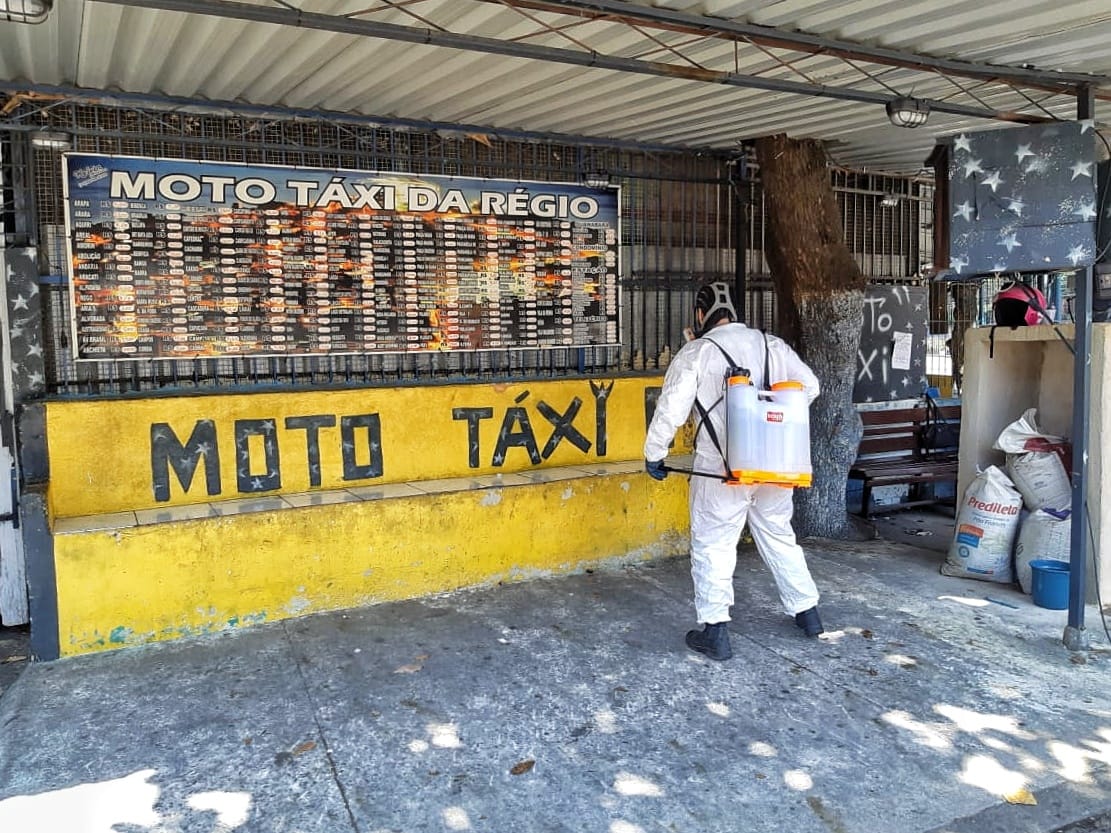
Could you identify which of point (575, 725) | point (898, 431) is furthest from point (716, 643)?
point (898, 431)

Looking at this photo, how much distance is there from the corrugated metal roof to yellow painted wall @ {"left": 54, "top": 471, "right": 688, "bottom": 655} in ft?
9.14

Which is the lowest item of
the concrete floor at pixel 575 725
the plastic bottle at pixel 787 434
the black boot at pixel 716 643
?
the concrete floor at pixel 575 725

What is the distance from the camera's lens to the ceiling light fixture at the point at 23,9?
3.44m

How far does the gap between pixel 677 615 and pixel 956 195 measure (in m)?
3.16

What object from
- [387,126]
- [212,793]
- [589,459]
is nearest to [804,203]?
[589,459]

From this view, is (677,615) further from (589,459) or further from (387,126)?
(387,126)

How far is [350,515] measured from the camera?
19.4 ft

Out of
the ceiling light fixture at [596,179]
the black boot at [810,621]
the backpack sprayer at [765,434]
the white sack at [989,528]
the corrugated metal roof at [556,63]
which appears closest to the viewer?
the corrugated metal roof at [556,63]

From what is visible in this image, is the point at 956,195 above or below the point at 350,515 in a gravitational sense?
above

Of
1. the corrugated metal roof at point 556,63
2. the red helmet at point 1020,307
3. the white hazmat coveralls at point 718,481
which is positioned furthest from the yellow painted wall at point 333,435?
the red helmet at point 1020,307

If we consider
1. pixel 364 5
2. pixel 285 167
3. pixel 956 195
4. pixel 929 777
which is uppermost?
pixel 364 5

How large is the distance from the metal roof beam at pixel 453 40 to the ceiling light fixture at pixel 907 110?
0.07 metres

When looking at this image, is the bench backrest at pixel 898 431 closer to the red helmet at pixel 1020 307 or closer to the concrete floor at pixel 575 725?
the red helmet at pixel 1020 307

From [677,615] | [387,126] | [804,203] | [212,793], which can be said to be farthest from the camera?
[804,203]
